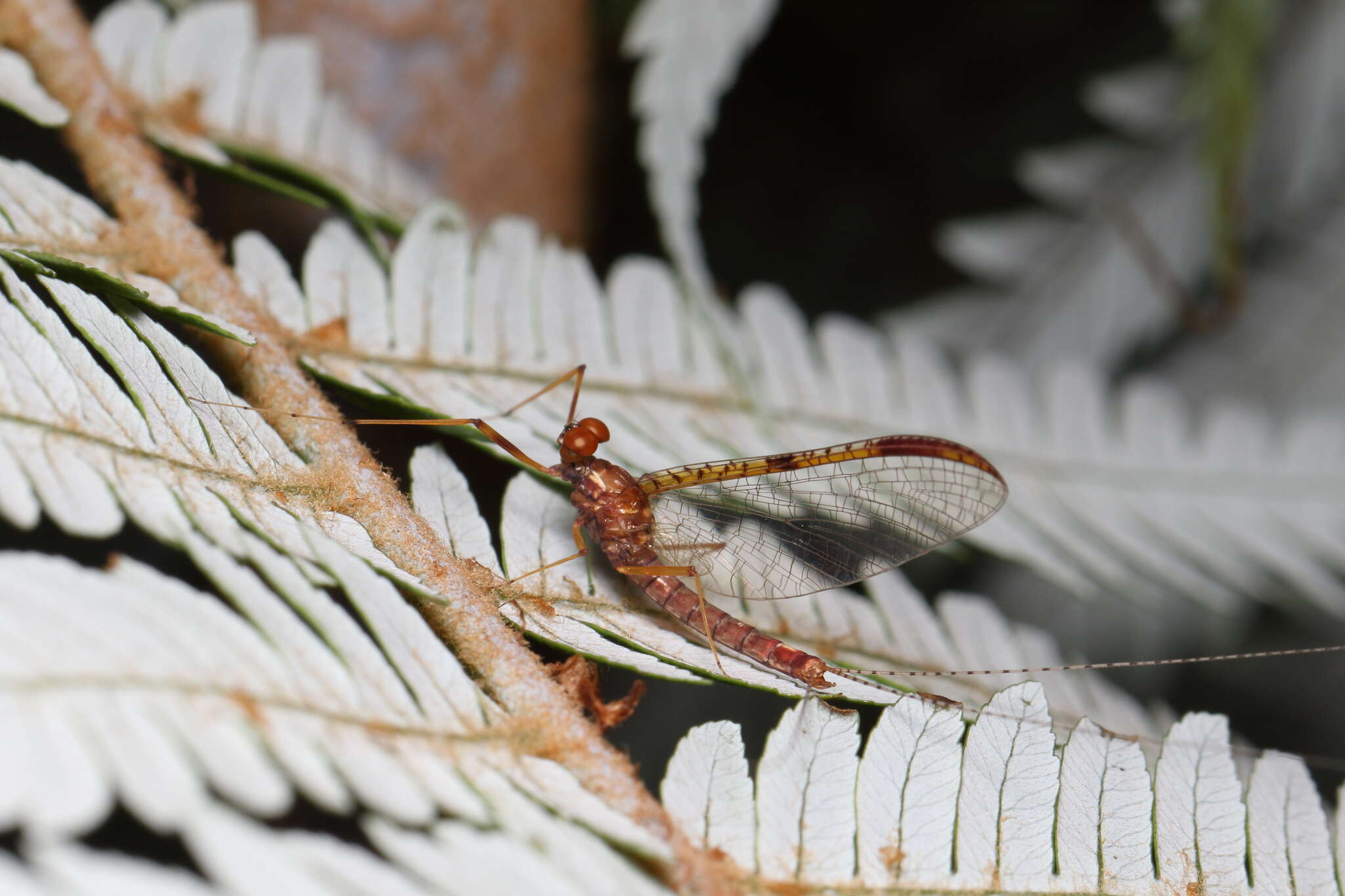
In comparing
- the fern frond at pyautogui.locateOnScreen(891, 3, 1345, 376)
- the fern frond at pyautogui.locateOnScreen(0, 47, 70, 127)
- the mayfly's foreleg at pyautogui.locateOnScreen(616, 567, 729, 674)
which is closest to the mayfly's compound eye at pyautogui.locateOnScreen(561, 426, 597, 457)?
the mayfly's foreleg at pyautogui.locateOnScreen(616, 567, 729, 674)

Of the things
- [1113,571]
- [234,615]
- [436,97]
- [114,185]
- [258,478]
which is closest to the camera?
[234,615]

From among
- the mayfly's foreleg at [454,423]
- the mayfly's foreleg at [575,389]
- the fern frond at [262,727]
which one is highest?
the mayfly's foreleg at [575,389]

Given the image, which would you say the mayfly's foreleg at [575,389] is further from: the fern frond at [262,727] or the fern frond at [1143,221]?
the fern frond at [1143,221]

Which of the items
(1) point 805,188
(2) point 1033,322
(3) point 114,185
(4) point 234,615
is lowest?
(4) point 234,615

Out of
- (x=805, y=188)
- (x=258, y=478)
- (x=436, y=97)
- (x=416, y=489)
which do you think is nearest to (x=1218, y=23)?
(x=805, y=188)

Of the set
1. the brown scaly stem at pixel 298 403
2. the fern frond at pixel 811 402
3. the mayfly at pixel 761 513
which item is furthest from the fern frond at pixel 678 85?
the brown scaly stem at pixel 298 403

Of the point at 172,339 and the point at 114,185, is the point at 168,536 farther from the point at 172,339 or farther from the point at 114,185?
the point at 114,185

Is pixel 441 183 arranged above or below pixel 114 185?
above

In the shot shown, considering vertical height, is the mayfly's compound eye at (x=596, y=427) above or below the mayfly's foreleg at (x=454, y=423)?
above
